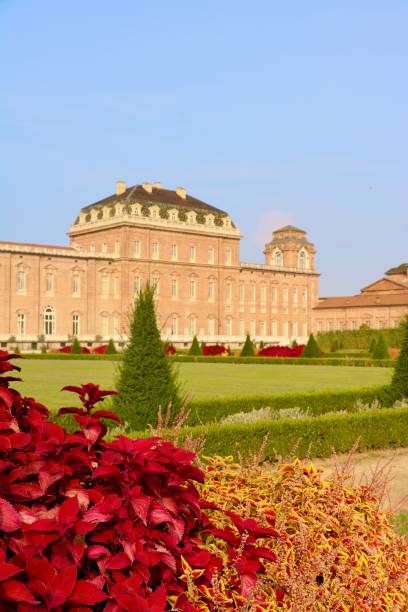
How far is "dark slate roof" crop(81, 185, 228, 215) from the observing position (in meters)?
52.6

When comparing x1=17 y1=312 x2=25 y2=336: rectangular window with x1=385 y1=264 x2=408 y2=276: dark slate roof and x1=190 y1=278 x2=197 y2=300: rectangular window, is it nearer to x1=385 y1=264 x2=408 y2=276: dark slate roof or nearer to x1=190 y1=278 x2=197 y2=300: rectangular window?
x1=190 y1=278 x2=197 y2=300: rectangular window

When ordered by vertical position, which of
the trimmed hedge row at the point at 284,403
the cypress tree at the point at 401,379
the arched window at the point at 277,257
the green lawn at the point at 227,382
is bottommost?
the green lawn at the point at 227,382

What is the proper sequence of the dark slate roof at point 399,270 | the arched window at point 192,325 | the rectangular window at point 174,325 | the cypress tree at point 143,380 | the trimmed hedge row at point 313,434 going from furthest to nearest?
1. the dark slate roof at point 399,270
2. the arched window at point 192,325
3. the rectangular window at point 174,325
4. the cypress tree at point 143,380
5. the trimmed hedge row at point 313,434

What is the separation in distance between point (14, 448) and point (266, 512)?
951 millimetres

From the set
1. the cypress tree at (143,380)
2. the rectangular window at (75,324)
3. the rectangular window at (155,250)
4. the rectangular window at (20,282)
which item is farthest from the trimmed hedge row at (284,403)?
the rectangular window at (155,250)

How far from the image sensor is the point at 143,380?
8.80 metres

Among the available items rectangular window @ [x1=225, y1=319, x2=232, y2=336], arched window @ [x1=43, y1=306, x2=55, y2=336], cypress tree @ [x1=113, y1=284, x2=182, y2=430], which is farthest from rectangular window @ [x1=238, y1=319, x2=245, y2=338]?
cypress tree @ [x1=113, y1=284, x2=182, y2=430]

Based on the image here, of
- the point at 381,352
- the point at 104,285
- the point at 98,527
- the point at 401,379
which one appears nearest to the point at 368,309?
the point at 104,285

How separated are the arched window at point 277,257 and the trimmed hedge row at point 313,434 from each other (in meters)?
57.2

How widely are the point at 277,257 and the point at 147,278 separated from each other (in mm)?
19182

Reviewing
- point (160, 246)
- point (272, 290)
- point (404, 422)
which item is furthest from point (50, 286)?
point (404, 422)

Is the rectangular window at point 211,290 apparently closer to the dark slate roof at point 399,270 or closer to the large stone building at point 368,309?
the large stone building at point 368,309

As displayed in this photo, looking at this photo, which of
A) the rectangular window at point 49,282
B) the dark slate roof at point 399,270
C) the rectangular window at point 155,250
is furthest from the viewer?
the dark slate roof at point 399,270

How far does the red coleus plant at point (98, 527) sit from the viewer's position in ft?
5.57
